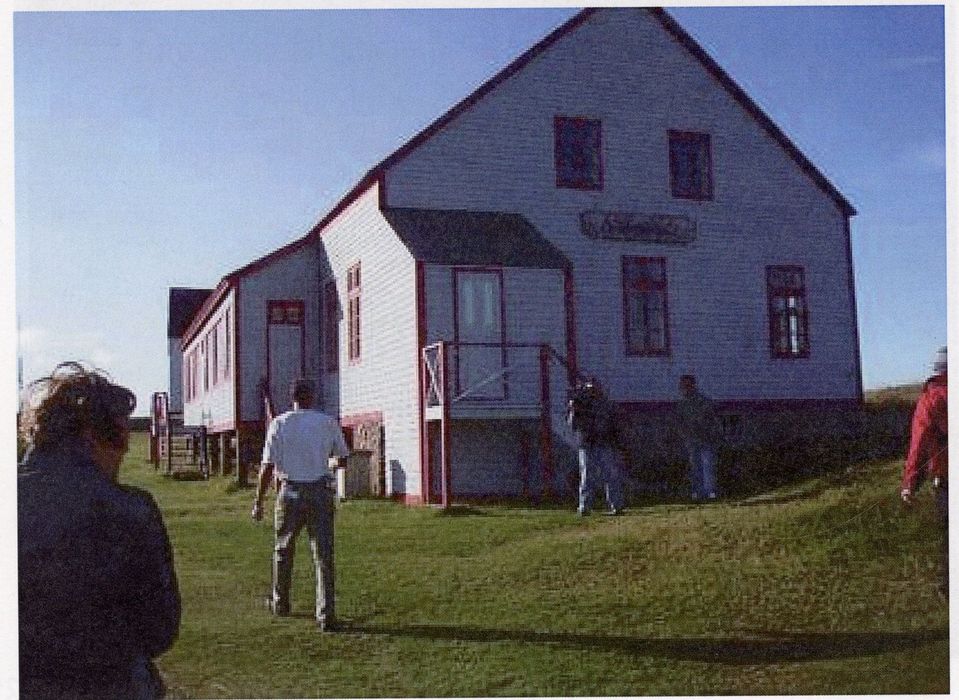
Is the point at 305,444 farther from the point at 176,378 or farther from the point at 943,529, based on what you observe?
the point at 943,529

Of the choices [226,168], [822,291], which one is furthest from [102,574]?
[822,291]

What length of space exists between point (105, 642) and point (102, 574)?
160 mm

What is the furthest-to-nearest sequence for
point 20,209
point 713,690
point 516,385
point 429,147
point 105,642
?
point 429,147 → point 516,385 → point 20,209 → point 713,690 → point 105,642

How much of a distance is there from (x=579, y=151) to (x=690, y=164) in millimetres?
1153

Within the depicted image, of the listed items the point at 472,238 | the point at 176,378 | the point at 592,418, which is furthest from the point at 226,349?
the point at 592,418

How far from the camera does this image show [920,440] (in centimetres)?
538

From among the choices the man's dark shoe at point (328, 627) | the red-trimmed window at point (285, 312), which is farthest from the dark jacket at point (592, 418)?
the man's dark shoe at point (328, 627)

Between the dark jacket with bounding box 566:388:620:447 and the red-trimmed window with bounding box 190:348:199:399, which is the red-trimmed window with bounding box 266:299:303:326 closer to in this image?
the red-trimmed window with bounding box 190:348:199:399

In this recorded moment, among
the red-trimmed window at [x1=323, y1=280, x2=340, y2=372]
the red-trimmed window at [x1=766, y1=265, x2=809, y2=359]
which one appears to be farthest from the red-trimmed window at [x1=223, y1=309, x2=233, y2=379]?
the red-trimmed window at [x1=766, y1=265, x2=809, y2=359]

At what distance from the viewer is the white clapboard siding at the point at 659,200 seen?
978cm

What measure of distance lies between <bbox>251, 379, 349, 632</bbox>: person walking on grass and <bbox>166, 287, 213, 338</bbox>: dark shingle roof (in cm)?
130

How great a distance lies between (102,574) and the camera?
240 centimetres

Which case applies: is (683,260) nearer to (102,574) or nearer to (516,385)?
(516,385)

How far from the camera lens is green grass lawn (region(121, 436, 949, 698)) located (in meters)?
4.61
